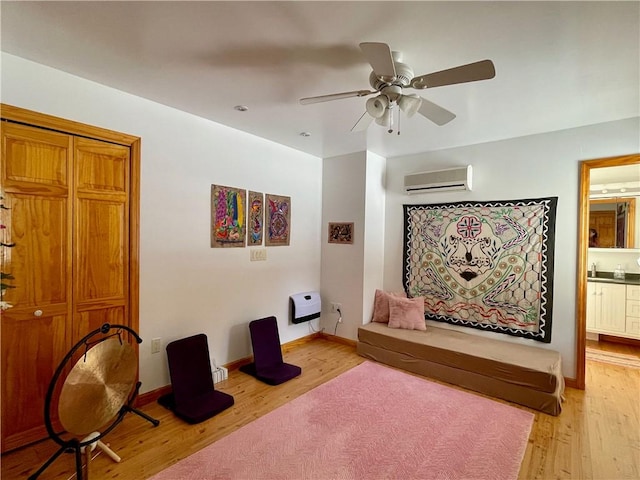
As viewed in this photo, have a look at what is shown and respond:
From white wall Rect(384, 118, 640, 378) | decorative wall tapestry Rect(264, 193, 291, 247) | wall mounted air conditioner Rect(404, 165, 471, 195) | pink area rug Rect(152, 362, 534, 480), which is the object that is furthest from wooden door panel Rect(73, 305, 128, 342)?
white wall Rect(384, 118, 640, 378)

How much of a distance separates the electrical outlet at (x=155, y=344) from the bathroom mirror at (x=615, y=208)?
17.8 feet

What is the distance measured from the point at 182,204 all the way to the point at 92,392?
5.16 ft

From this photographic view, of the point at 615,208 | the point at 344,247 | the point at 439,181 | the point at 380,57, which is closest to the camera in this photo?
the point at 380,57

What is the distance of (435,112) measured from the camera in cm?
209

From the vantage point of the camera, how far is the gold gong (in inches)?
68.7

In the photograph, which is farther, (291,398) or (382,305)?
(382,305)

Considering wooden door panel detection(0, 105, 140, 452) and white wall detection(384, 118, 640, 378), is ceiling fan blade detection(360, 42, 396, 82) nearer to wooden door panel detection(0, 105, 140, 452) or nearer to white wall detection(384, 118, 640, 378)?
wooden door panel detection(0, 105, 140, 452)

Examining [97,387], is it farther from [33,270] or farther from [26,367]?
[33,270]

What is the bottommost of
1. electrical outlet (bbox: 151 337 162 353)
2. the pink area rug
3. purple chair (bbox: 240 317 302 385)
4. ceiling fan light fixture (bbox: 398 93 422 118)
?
the pink area rug

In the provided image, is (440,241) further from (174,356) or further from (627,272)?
(174,356)

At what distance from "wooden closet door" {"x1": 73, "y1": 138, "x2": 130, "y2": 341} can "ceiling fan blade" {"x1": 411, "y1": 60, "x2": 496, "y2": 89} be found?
2278mm

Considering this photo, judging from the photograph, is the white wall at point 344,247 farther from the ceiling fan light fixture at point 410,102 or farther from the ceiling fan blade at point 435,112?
the ceiling fan light fixture at point 410,102

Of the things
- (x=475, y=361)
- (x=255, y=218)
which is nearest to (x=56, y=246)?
(x=255, y=218)

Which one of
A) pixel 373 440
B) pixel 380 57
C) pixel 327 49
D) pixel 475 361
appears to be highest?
pixel 327 49
